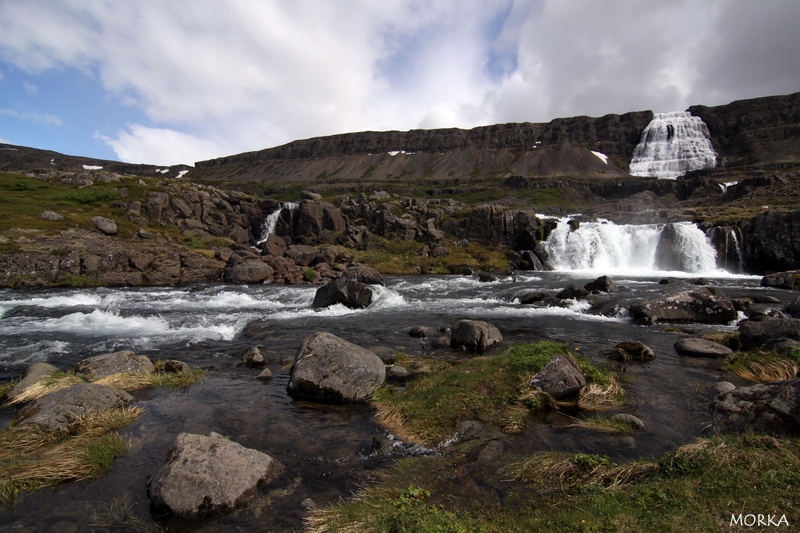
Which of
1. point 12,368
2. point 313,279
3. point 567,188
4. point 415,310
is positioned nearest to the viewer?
point 12,368

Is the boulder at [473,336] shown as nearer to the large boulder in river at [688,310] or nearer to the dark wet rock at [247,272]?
the large boulder in river at [688,310]

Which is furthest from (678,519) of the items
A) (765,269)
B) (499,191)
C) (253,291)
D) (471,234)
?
(499,191)

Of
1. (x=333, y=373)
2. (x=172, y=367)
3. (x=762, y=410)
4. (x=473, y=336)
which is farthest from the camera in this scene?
(x=473, y=336)

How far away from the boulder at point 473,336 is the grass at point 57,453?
12147 millimetres

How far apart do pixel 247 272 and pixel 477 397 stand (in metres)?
39.8

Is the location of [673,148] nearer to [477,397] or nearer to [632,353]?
[632,353]

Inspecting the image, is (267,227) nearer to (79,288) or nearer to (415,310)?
(79,288)

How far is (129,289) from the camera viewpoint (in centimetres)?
3844

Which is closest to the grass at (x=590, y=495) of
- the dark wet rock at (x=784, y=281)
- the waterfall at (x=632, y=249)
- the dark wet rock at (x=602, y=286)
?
the dark wet rock at (x=602, y=286)

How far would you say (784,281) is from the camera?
36.2 meters

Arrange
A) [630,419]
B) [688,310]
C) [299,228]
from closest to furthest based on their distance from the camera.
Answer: [630,419], [688,310], [299,228]

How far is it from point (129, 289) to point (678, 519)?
44.5m

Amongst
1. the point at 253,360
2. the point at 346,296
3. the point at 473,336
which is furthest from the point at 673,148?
the point at 253,360

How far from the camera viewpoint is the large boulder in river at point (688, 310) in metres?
22.2
